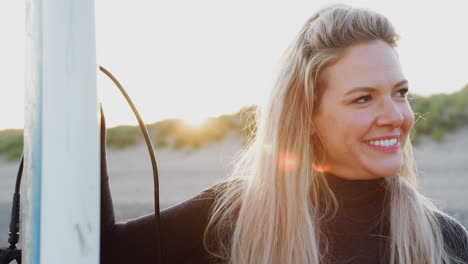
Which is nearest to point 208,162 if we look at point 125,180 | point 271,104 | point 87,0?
point 125,180

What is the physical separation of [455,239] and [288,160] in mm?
650

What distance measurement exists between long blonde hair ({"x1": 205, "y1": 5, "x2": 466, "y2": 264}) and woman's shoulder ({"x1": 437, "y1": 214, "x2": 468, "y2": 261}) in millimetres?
32

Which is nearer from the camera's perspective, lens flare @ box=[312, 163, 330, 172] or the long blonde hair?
the long blonde hair

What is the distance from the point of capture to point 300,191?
1.94 m

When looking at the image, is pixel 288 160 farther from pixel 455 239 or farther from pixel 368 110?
pixel 455 239

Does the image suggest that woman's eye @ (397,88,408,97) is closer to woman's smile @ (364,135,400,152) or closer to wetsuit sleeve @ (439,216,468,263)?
woman's smile @ (364,135,400,152)

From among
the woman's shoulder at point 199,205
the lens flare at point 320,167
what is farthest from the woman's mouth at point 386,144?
the woman's shoulder at point 199,205

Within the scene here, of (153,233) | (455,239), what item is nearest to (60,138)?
(153,233)

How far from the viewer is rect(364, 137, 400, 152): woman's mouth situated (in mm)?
1786

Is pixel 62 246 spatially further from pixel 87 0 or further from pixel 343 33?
pixel 343 33

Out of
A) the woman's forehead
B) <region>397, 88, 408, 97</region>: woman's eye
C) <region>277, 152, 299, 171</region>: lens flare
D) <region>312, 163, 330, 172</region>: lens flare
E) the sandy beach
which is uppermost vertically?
the woman's forehead

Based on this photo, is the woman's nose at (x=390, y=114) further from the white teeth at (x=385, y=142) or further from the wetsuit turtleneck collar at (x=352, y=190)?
the wetsuit turtleneck collar at (x=352, y=190)

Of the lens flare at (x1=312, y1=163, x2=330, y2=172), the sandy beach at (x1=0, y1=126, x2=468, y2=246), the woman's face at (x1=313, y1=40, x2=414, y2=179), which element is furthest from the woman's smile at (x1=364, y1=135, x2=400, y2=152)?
the sandy beach at (x1=0, y1=126, x2=468, y2=246)

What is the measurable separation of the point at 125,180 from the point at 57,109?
13720 millimetres
